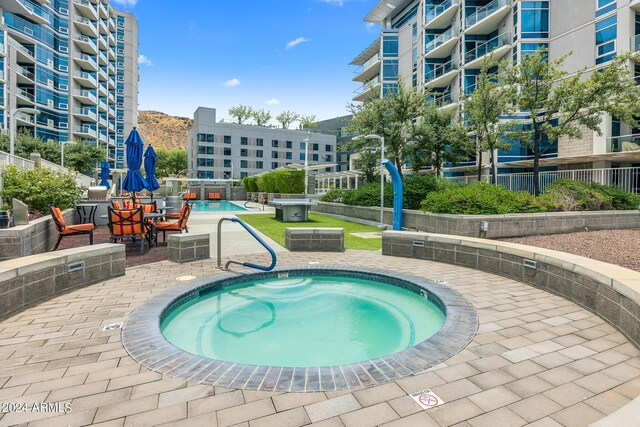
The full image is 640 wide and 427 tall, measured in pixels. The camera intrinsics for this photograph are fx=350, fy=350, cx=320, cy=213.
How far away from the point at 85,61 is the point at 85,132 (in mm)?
9838

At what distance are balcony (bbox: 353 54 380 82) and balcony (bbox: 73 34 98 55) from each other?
3795cm

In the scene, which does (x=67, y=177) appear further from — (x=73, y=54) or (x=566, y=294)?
(x=73, y=54)

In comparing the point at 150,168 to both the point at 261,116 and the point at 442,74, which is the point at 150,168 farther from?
the point at 261,116

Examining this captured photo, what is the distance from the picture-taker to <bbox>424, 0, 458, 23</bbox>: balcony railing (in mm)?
31308

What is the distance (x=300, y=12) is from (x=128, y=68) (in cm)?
4964

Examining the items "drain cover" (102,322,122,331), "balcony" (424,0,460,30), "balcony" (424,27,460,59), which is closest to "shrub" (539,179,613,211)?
"drain cover" (102,322,122,331)

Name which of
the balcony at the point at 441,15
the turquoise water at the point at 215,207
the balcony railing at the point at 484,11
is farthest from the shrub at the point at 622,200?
the balcony at the point at 441,15

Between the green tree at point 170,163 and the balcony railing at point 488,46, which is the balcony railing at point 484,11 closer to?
the balcony railing at point 488,46

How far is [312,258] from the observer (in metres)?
8.40

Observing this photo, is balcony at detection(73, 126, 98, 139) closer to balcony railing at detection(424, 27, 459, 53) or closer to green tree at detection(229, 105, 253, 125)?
green tree at detection(229, 105, 253, 125)

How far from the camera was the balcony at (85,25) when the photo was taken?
1922 inches

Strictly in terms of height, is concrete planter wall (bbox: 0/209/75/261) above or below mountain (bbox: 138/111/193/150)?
below

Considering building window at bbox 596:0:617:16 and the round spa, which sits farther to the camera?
building window at bbox 596:0:617:16

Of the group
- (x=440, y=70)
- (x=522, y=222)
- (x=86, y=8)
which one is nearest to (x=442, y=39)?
(x=440, y=70)
